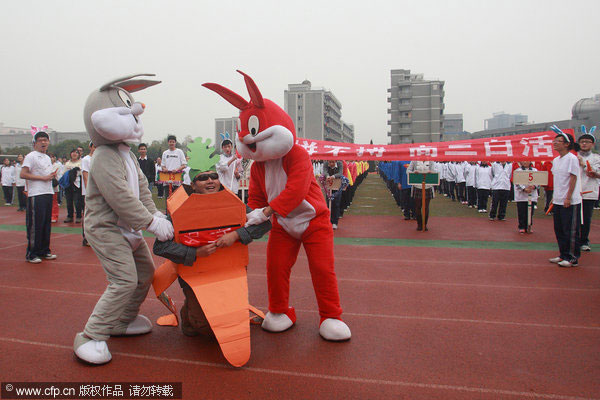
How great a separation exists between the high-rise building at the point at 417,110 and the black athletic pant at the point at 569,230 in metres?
68.5

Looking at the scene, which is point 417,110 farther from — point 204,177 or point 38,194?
point 204,177

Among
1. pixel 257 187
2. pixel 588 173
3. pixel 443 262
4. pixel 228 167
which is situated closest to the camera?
pixel 257 187

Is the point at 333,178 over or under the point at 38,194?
over

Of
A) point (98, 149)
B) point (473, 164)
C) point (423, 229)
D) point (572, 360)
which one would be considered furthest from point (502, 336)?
point (473, 164)

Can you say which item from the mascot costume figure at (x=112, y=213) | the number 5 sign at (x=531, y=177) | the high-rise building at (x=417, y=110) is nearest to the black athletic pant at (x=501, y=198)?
the number 5 sign at (x=531, y=177)

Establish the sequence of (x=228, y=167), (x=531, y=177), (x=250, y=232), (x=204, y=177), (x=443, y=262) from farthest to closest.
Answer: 1. (x=531, y=177)
2. (x=228, y=167)
3. (x=443, y=262)
4. (x=204, y=177)
5. (x=250, y=232)

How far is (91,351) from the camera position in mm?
2998

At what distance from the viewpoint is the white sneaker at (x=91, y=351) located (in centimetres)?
299

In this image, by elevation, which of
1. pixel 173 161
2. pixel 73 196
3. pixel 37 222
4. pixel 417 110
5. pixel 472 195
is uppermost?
pixel 417 110

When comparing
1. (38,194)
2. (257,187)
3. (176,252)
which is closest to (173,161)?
(38,194)

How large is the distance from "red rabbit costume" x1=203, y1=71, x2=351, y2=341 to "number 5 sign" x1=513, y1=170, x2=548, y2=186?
6747 millimetres

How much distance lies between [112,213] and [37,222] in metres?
4.00

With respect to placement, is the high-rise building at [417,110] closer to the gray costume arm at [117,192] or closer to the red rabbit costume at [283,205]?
the red rabbit costume at [283,205]

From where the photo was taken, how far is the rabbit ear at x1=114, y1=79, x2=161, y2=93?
3.51 metres
